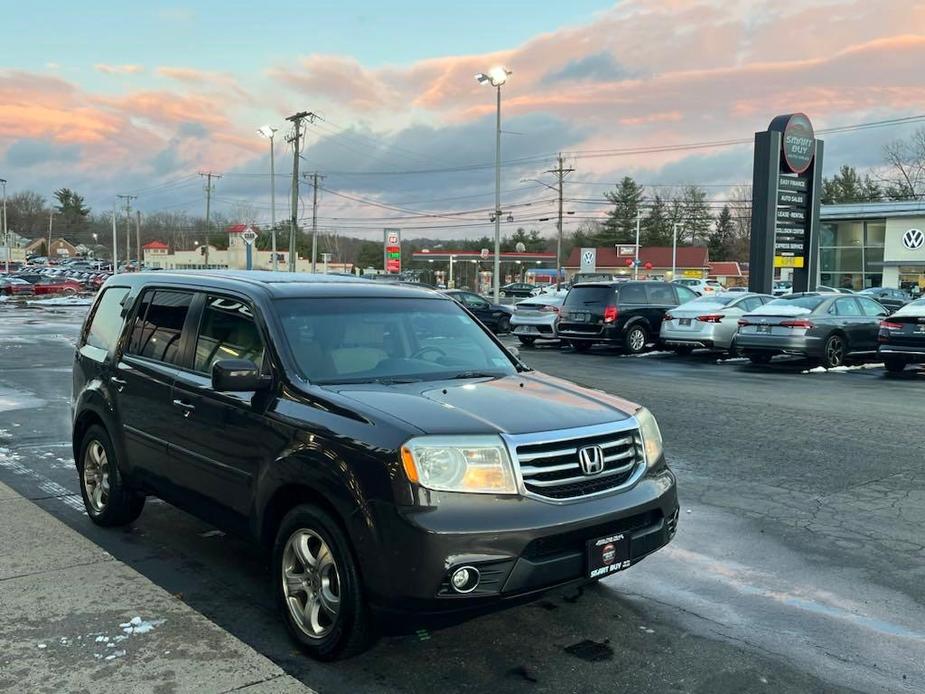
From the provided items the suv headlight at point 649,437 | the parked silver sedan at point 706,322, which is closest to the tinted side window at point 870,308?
the parked silver sedan at point 706,322

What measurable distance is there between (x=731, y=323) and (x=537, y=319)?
547 cm

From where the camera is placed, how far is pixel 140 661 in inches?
140

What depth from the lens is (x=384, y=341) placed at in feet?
15.0

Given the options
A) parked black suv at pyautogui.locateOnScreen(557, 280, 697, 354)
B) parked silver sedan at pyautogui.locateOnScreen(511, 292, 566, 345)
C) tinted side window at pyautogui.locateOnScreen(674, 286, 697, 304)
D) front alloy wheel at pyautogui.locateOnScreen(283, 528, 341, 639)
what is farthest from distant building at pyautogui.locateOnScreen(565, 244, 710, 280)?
front alloy wheel at pyautogui.locateOnScreen(283, 528, 341, 639)

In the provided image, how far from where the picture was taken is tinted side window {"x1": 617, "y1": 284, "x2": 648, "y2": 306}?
775 inches

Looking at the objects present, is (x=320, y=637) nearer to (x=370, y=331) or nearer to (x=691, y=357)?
(x=370, y=331)

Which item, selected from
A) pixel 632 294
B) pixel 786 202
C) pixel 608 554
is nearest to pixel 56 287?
pixel 632 294

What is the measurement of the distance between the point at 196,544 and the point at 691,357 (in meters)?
15.7

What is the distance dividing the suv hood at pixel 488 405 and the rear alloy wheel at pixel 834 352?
13.2 m

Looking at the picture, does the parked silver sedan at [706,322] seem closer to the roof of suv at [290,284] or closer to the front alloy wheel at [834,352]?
the front alloy wheel at [834,352]

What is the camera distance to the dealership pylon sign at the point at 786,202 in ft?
77.6

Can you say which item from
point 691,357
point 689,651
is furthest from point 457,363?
point 691,357

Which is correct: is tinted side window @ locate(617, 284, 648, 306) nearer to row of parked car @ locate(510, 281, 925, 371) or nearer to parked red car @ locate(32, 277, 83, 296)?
row of parked car @ locate(510, 281, 925, 371)

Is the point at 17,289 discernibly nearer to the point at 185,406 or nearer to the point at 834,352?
the point at 834,352
